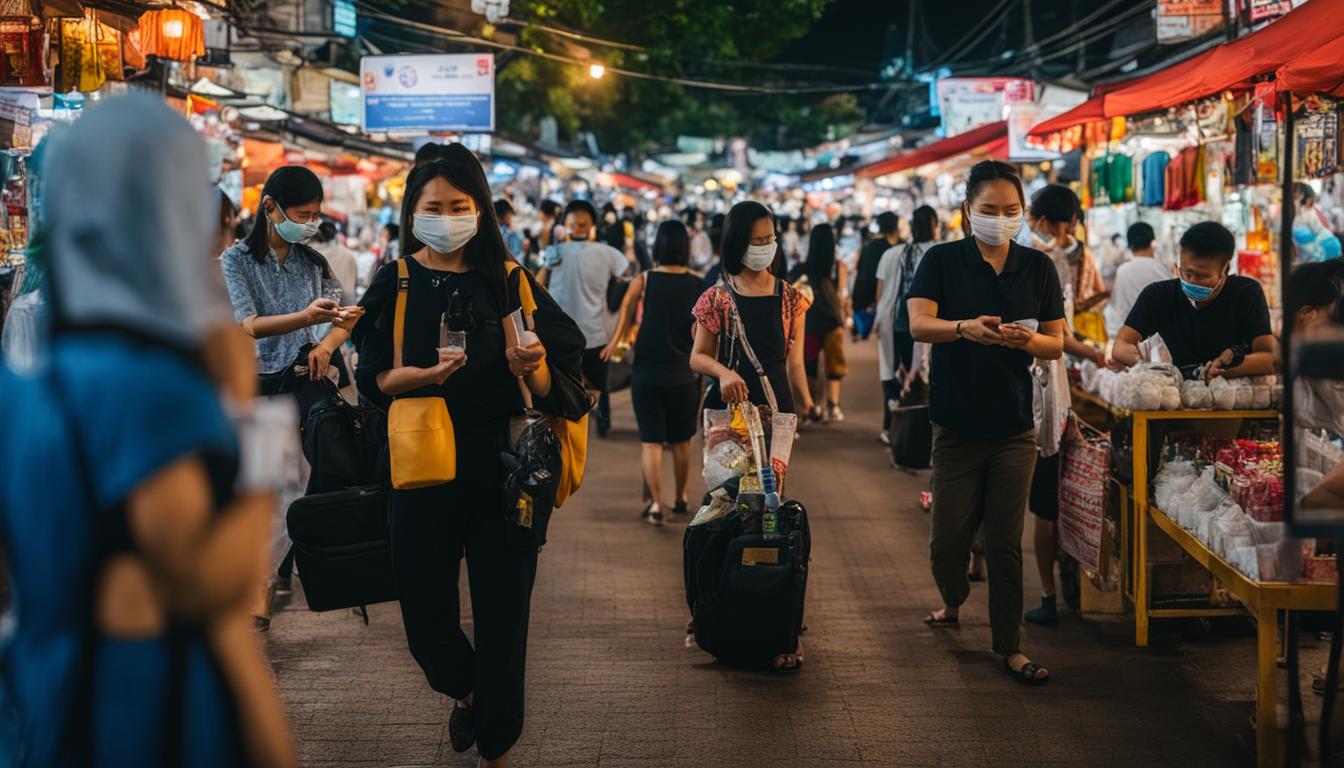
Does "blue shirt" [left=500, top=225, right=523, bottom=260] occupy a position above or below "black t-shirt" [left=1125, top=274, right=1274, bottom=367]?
above

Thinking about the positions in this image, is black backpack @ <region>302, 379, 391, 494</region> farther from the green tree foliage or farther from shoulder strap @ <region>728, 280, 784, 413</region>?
the green tree foliage

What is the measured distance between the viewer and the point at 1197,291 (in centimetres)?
600

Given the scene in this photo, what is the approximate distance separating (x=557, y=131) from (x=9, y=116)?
36100 mm

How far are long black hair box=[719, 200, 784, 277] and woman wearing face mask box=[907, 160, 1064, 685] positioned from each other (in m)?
0.84

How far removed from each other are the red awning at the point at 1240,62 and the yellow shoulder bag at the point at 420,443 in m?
4.28

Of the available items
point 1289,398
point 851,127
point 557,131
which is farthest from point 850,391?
point 851,127

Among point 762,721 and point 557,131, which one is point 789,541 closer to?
point 762,721

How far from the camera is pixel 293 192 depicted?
607 centimetres

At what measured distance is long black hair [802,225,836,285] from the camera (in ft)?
41.5

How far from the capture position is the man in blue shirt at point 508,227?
533 inches

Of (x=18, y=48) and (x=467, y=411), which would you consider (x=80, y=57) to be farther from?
(x=467, y=411)

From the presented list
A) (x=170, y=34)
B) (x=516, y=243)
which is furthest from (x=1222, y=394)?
(x=516, y=243)

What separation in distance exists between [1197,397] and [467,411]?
3217 mm

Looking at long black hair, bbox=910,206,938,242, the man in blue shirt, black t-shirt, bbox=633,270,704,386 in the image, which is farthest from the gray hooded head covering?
the man in blue shirt
